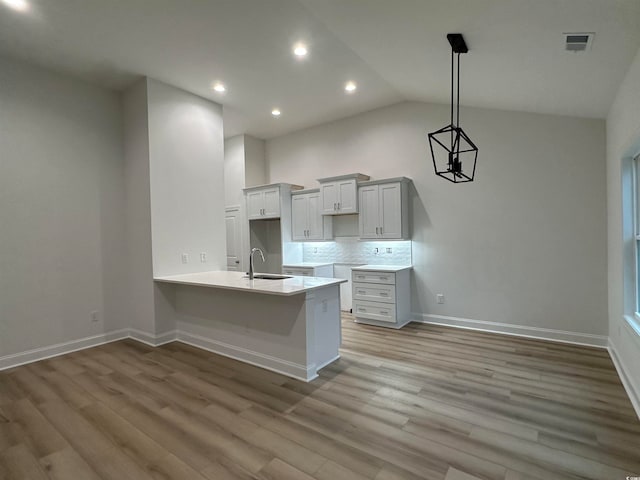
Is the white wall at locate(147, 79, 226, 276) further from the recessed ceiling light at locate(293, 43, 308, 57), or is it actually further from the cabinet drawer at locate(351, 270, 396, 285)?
the cabinet drawer at locate(351, 270, 396, 285)

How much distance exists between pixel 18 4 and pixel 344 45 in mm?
2936

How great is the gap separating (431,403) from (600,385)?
156cm

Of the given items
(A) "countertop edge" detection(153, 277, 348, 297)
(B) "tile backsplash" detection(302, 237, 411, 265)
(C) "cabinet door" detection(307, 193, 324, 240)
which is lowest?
(A) "countertop edge" detection(153, 277, 348, 297)

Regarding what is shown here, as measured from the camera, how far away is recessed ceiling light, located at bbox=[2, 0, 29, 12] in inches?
110

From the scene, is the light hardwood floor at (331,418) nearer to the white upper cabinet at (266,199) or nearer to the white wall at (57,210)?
the white wall at (57,210)

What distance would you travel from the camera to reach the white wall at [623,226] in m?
2.49

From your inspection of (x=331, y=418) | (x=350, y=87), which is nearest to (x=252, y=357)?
(x=331, y=418)

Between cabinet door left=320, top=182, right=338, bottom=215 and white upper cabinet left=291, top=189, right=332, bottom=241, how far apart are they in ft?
0.50

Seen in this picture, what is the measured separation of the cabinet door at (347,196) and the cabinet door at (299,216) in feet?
2.49

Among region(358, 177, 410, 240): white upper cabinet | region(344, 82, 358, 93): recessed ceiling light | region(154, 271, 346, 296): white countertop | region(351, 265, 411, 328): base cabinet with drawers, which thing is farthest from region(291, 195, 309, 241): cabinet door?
region(154, 271, 346, 296): white countertop

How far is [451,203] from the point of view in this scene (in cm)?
475

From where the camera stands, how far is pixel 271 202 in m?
6.10

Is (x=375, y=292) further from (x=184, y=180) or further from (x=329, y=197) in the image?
(x=184, y=180)

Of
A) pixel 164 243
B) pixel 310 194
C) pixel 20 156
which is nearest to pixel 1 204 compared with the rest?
pixel 20 156
